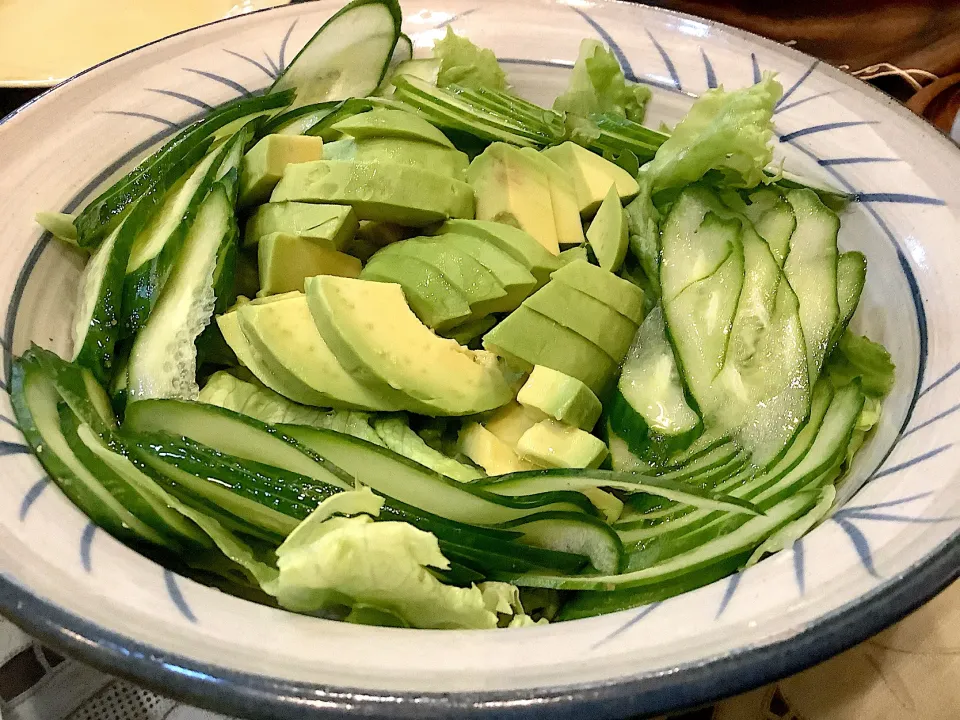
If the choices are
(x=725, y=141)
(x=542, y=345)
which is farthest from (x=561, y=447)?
(x=725, y=141)

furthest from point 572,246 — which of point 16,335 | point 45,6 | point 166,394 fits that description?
point 45,6

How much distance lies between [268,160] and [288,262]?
0.80 ft

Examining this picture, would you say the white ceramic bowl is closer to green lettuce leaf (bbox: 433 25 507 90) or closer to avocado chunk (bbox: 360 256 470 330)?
avocado chunk (bbox: 360 256 470 330)

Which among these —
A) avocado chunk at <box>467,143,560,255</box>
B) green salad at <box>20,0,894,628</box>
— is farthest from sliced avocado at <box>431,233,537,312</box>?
avocado chunk at <box>467,143,560,255</box>

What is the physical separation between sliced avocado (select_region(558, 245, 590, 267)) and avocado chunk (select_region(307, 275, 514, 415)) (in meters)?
0.33

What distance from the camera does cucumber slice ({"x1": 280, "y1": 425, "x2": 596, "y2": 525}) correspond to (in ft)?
3.54

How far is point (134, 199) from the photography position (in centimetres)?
153

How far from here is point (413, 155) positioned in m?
1.61

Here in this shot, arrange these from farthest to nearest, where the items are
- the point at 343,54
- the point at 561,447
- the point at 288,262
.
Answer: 1. the point at 343,54
2. the point at 288,262
3. the point at 561,447

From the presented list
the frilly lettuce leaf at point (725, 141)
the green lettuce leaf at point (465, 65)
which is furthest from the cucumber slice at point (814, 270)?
Result: the green lettuce leaf at point (465, 65)

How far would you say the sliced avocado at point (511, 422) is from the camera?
131 centimetres

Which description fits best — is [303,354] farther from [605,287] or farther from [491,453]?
[605,287]

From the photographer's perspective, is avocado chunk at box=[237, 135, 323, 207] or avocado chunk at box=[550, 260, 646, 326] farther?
avocado chunk at box=[237, 135, 323, 207]

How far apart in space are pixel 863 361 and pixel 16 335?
5.10 feet
